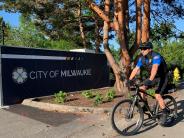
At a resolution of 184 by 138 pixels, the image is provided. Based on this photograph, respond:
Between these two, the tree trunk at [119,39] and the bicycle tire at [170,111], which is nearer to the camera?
the bicycle tire at [170,111]

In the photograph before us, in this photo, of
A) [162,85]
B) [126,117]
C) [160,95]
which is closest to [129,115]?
[126,117]

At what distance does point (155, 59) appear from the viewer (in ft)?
29.1

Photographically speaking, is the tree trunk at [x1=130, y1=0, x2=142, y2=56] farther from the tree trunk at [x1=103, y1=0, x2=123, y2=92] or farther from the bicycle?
the bicycle

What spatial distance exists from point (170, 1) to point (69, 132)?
12.4 meters

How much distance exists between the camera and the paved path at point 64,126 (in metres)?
8.87

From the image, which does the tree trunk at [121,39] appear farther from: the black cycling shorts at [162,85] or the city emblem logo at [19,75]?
the black cycling shorts at [162,85]

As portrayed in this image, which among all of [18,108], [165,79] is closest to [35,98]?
[18,108]

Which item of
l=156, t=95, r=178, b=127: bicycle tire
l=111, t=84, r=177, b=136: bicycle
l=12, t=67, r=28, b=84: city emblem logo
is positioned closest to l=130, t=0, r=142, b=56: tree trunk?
l=12, t=67, r=28, b=84: city emblem logo

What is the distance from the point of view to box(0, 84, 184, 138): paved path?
349 inches

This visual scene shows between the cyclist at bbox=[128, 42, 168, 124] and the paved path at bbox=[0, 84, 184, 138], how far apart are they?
51 cm

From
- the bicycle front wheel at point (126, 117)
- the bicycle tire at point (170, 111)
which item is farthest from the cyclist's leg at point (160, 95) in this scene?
the bicycle front wheel at point (126, 117)

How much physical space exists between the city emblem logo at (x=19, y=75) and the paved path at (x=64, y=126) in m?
2.07

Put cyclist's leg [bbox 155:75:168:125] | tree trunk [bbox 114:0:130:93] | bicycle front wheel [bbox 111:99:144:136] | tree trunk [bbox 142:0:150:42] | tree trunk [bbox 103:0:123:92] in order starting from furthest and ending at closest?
tree trunk [bbox 142:0:150:42] → tree trunk [bbox 103:0:123:92] → tree trunk [bbox 114:0:130:93] → cyclist's leg [bbox 155:75:168:125] → bicycle front wheel [bbox 111:99:144:136]

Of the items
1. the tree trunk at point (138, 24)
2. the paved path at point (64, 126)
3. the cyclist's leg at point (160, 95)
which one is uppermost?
the tree trunk at point (138, 24)
